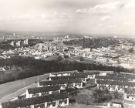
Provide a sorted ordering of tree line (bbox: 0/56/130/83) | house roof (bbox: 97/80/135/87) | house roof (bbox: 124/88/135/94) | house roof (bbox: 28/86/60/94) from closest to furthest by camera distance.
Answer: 1. house roof (bbox: 28/86/60/94)
2. house roof (bbox: 124/88/135/94)
3. house roof (bbox: 97/80/135/87)
4. tree line (bbox: 0/56/130/83)

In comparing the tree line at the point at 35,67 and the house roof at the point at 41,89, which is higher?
the tree line at the point at 35,67

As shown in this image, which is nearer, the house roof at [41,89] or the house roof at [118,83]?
the house roof at [41,89]

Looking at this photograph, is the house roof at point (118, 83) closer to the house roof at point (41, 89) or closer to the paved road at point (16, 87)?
the house roof at point (41, 89)

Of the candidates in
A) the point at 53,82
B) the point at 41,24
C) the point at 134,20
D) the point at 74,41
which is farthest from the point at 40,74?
the point at 134,20

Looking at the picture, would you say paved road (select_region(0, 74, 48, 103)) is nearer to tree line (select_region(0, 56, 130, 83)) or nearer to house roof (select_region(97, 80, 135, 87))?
tree line (select_region(0, 56, 130, 83))

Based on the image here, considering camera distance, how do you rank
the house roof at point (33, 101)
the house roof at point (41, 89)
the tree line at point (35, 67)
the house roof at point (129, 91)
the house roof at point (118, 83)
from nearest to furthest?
the house roof at point (33, 101)
the house roof at point (41, 89)
the house roof at point (129, 91)
the house roof at point (118, 83)
the tree line at point (35, 67)

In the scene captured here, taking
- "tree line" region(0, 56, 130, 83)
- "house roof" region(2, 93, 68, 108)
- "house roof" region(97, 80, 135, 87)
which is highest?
"tree line" region(0, 56, 130, 83)

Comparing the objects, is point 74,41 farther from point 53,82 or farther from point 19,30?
point 19,30

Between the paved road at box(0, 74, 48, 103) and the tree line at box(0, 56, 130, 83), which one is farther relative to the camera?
the tree line at box(0, 56, 130, 83)

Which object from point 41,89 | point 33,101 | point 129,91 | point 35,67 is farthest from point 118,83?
point 33,101
